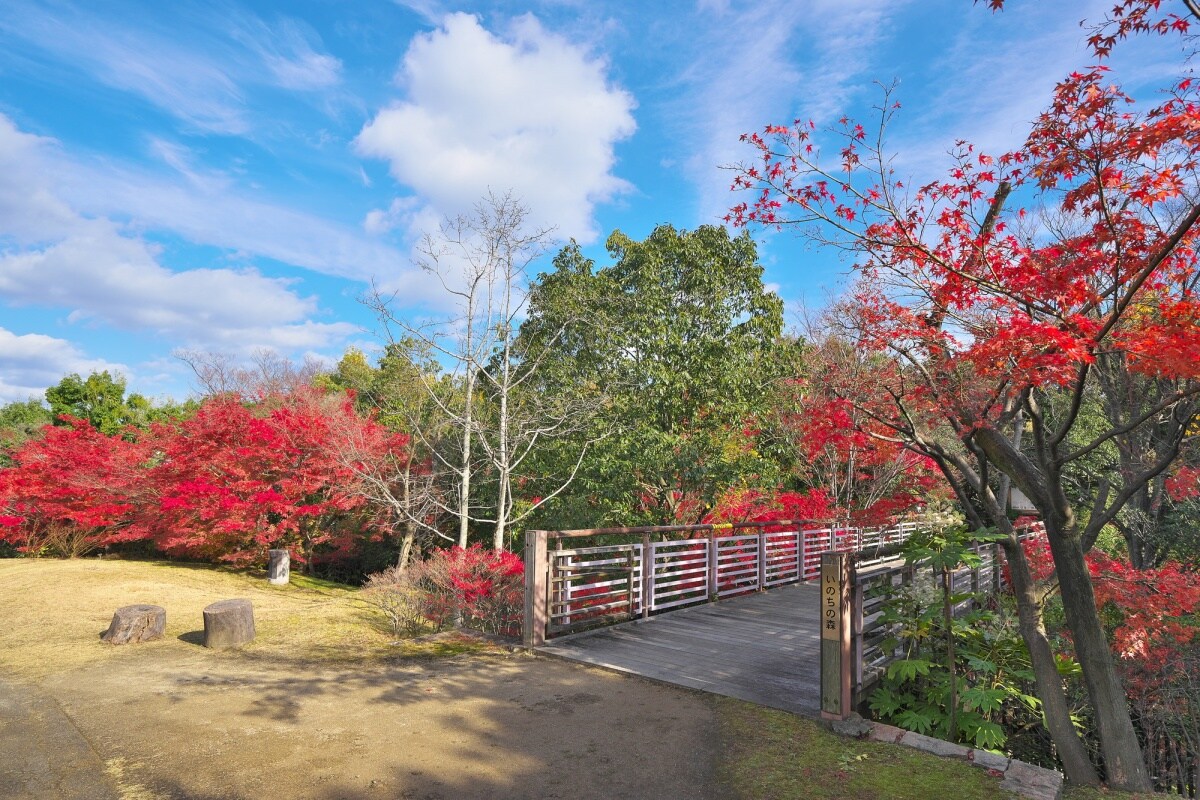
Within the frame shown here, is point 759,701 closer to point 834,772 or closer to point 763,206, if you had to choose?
point 834,772

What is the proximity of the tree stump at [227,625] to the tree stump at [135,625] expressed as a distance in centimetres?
66

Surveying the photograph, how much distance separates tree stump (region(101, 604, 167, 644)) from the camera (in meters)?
6.24

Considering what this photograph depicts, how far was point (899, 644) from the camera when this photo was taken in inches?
197

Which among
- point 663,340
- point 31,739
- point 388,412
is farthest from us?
point 388,412

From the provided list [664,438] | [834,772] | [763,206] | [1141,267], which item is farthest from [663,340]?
[834,772]

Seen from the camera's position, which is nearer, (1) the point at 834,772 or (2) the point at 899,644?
(1) the point at 834,772

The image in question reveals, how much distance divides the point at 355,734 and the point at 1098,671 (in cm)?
498

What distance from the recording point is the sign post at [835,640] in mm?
4207

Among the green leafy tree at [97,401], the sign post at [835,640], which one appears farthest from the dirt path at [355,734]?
the green leafy tree at [97,401]

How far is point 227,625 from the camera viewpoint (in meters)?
6.21

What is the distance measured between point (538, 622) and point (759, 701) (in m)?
2.22

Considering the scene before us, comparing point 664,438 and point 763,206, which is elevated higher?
point 763,206

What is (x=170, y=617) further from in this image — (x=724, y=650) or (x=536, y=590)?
(x=724, y=650)

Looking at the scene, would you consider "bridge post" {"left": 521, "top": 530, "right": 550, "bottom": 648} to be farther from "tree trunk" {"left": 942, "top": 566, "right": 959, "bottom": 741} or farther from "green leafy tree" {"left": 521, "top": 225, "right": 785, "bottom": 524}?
"tree trunk" {"left": 942, "top": 566, "right": 959, "bottom": 741}
